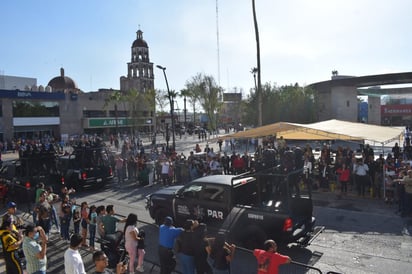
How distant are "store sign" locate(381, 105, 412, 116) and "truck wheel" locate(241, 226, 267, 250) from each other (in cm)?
6661

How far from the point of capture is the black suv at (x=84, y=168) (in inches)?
665

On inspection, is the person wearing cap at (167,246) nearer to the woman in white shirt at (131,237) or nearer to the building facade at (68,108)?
the woman in white shirt at (131,237)

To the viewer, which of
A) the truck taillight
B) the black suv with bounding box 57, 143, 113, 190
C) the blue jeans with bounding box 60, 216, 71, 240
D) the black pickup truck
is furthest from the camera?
the black suv with bounding box 57, 143, 113, 190

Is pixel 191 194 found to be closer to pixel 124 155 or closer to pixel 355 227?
pixel 355 227

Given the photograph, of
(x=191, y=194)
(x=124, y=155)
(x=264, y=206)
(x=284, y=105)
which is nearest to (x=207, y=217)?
(x=191, y=194)

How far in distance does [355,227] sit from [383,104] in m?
66.0

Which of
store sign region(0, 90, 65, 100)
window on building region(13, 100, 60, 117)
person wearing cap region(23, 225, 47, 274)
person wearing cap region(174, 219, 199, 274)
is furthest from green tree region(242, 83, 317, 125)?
person wearing cap region(23, 225, 47, 274)

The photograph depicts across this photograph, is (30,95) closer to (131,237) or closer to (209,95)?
(209,95)

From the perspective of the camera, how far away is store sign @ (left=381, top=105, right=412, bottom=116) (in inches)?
2530

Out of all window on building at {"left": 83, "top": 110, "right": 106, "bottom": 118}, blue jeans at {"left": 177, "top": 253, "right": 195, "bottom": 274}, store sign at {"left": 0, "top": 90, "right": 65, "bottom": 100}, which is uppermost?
store sign at {"left": 0, "top": 90, "right": 65, "bottom": 100}

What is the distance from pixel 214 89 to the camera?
5128 centimetres

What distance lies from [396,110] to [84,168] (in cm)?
6374

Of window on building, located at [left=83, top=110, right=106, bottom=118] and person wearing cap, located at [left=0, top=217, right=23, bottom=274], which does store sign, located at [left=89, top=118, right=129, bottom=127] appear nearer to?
window on building, located at [left=83, top=110, right=106, bottom=118]

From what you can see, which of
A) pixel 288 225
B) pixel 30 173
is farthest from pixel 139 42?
pixel 288 225
